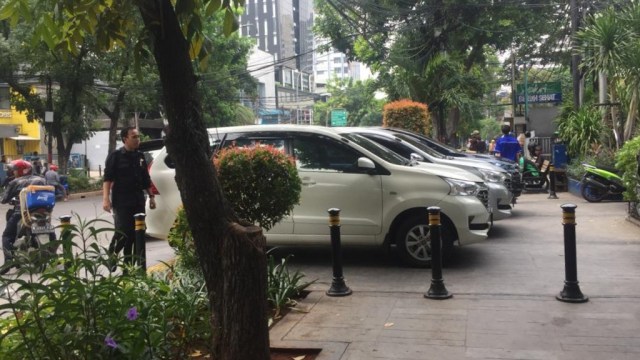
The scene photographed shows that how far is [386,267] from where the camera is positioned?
7469 millimetres

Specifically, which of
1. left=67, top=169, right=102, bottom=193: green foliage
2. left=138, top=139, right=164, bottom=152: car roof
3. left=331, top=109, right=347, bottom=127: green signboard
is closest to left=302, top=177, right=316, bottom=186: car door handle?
left=138, top=139, right=164, bottom=152: car roof

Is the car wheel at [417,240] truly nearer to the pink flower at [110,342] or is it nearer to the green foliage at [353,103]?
the pink flower at [110,342]

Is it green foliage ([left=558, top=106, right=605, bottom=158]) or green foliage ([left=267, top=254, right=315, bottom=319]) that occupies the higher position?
green foliage ([left=558, top=106, right=605, bottom=158])

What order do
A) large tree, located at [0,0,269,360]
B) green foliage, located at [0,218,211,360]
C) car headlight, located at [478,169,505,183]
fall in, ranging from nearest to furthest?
large tree, located at [0,0,269,360] → green foliage, located at [0,218,211,360] → car headlight, located at [478,169,505,183]

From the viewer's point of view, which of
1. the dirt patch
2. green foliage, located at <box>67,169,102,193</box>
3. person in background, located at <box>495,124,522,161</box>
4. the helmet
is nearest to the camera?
the dirt patch

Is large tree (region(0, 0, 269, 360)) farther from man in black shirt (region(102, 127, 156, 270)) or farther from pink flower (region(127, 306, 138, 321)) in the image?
man in black shirt (region(102, 127, 156, 270))

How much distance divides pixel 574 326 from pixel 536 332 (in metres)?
0.38

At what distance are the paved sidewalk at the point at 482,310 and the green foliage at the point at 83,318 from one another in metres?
1.10

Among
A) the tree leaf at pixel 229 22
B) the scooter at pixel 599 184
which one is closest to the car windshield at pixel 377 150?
the tree leaf at pixel 229 22

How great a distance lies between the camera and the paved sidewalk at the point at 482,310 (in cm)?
451

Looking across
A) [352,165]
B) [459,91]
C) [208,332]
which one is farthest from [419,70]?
[208,332]

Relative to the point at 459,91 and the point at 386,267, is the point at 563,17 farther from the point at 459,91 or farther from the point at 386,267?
the point at 386,267

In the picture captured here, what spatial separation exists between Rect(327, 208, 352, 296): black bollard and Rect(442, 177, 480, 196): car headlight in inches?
69.4

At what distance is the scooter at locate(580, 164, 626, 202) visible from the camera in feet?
43.3
